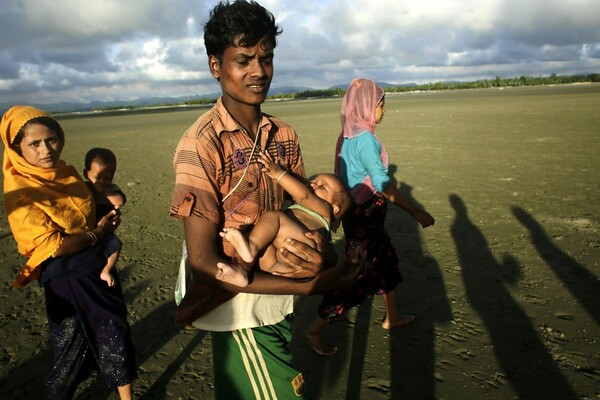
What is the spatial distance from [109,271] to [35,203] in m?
0.59

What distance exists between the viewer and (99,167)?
8.60 ft

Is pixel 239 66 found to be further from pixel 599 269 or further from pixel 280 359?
pixel 599 269

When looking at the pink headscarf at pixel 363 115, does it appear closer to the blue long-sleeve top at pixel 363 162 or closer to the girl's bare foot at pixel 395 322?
the blue long-sleeve top at pixel 363 162

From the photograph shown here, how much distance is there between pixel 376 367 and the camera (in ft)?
9.91

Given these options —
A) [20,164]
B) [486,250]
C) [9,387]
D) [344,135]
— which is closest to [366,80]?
[344,135]

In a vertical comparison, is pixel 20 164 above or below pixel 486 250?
above

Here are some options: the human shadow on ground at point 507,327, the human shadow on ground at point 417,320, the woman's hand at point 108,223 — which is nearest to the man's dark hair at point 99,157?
the woman's hand at point 108,223

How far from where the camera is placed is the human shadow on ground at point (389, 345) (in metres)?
2.84

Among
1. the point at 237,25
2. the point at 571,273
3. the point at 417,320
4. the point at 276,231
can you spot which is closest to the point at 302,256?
the point at 276,231

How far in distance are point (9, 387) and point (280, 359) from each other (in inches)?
99.4

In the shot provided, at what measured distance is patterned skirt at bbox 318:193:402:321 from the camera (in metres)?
3.12

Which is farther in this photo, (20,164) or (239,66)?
(20,164)

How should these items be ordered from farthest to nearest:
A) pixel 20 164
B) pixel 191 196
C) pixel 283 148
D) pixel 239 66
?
pixel 20 164, pixel 283 148, pixel 239 66, pixel 191 196

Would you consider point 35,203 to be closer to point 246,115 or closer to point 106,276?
point 106,276
